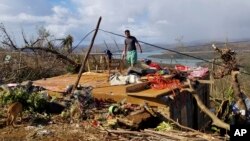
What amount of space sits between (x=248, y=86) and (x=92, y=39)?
12668 millimetres

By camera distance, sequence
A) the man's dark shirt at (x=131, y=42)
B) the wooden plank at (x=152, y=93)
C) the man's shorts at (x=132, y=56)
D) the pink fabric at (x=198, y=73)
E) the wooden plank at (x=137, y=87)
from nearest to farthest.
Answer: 1. the wooden plank at (x=152, y=93)
2. the wooden plank at (x=137, y=87)
3. the pink fabric at (x=198, y=73)
4. the man's dark shirt at (x=131, y=42)
5. the man's shorts at (x=132, y=56)

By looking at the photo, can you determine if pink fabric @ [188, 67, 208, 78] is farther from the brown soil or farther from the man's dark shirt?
the brown soil

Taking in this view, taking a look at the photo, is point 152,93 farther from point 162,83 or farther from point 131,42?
point 131,42

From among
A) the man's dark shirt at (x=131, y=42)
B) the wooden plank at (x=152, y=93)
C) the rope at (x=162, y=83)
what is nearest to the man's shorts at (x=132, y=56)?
the man's dark shirt at (x=131, y=42)

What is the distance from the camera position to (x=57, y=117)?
8.27m

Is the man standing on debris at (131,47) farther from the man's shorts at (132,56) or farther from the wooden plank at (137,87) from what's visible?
the wooden plank at (137,87)

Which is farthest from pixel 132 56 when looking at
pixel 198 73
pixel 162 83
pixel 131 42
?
pixel 162 83

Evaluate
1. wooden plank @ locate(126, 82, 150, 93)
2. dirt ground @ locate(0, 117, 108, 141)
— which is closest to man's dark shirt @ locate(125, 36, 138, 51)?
wooden plank @ locate(126, 82, 150, 93)

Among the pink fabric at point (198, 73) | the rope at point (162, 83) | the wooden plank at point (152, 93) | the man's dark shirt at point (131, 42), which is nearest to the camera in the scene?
the wooden plank at point (152, 93)

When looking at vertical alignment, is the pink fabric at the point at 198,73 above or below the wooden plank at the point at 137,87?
above

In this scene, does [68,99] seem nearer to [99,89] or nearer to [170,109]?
[99,89]

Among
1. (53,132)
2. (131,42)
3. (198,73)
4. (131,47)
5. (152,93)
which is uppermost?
(131,42)

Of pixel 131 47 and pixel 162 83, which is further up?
pixel 131 47

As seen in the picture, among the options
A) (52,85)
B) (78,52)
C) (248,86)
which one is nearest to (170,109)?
(52,85)
